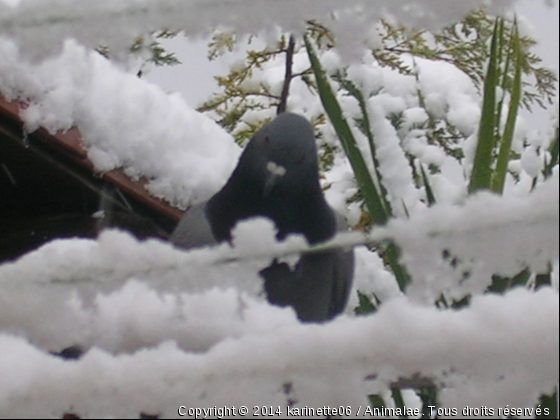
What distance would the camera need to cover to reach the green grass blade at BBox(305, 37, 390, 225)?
1.25m

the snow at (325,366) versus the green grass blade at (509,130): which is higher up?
the green grass blade at (509,130)

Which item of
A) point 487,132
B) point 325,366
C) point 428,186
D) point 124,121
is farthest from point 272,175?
point 325,366

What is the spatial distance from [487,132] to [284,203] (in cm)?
45

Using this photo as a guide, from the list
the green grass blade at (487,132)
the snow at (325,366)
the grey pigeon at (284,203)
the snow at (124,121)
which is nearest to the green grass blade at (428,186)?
the green grass blade at (487,132)

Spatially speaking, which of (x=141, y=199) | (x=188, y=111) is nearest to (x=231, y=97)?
(x=188, y=111)

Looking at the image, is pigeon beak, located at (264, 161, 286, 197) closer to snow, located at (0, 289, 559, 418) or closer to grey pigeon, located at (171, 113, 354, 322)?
grey pigeon, located at (171, 113, 354, 322)

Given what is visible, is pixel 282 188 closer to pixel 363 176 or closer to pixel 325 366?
pixel 363 176

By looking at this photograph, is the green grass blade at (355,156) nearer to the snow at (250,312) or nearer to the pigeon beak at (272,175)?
the pigeon beak at (272,175)

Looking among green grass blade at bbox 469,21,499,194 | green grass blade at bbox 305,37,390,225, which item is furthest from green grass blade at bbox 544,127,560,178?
green grass blade at bbox 305,37,390,225

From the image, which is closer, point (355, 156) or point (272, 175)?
point (355, 156)

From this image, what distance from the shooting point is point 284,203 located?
61.7 inches

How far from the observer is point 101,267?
52 cm

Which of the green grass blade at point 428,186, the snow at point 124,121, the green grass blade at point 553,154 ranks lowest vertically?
the green grass blade at point 553,154

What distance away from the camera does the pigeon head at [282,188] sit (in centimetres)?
156
